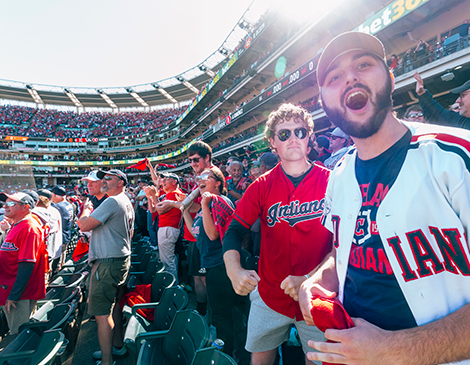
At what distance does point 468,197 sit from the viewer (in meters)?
0.68

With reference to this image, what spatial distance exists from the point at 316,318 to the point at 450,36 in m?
13.6

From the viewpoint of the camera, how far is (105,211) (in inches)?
115

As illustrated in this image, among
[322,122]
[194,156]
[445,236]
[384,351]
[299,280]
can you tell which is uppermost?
[322,122]

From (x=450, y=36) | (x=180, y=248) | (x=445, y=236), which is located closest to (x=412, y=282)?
(x=445, y=236)

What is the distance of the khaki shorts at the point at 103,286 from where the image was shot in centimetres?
279

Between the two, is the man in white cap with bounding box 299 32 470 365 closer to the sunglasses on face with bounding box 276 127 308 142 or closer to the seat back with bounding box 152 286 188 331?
the sunglasses on face with bounding box 276 127 308 142

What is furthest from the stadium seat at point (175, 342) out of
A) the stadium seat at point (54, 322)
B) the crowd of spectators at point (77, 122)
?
the crowd of spectators at point (77, 122)

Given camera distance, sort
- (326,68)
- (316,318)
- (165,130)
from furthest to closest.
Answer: (165,130) < (326,68) < (316,318)

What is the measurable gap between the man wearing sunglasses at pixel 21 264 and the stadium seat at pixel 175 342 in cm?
193

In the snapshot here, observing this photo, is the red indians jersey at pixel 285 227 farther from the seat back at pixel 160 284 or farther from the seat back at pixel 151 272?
the seat back at pixel 151 272

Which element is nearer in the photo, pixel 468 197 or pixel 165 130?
pixel 468 197

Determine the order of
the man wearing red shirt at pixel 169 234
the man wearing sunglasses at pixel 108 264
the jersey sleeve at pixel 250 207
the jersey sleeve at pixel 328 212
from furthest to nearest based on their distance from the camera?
the man wearing red shirt at pixel 169 234, the man wearing sunglasses at pixel 108 264, the jersey sleeve at pixel 250 207, the jersey sleeve at pixel 328 212

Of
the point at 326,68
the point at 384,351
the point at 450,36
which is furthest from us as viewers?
the point at 450,36

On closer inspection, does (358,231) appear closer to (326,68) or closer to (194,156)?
(326,68)
